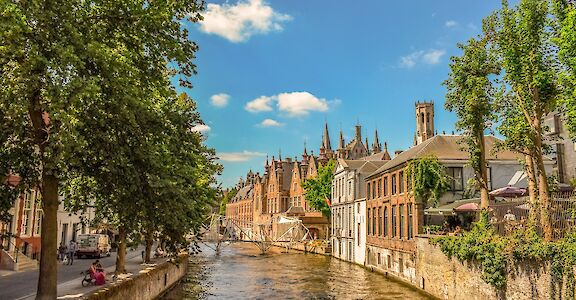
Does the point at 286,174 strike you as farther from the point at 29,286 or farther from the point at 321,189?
the point at 29,286

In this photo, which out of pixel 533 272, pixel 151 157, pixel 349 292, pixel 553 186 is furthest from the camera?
pixel 349 292

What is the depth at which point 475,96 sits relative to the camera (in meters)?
22.5

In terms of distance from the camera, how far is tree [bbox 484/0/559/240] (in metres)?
19.2

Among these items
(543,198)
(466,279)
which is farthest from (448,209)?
(543,198)

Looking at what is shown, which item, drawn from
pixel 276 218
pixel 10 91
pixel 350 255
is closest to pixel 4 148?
pixel 10 91

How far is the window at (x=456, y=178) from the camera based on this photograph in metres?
30.6

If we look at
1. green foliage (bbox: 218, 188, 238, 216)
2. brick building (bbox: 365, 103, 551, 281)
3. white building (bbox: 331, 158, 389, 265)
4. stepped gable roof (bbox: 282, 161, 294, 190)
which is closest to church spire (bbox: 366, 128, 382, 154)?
stepped gable roof (bbox: 282, 161, 294, 190)

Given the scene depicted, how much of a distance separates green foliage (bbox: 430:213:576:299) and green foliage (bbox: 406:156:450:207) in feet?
18.0

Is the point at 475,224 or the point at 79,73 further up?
the point at 79,73

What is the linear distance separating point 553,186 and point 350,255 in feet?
89.1

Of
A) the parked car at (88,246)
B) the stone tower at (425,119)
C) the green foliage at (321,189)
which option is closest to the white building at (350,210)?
the green foliage at (321,189)

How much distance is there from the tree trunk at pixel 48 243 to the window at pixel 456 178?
24959mm

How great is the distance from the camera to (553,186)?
21.4 meters

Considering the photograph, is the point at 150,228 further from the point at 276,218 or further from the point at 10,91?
the point at 276,218
